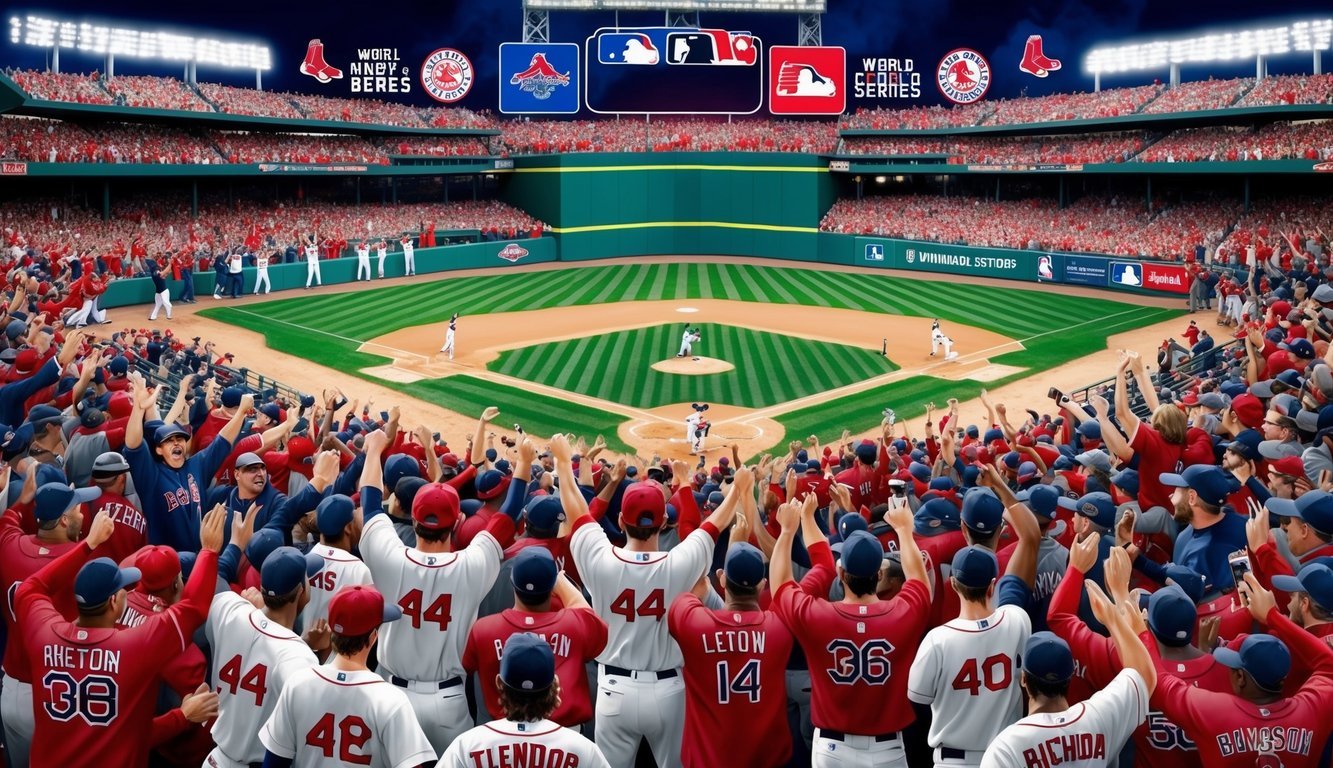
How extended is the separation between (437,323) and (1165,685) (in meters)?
30.3

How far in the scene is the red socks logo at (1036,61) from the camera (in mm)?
53094

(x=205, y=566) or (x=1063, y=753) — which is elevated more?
(x=205, y=566)

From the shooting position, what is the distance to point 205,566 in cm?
540

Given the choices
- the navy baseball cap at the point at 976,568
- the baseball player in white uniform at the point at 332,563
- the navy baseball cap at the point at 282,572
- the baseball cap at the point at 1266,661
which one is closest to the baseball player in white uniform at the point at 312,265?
the baseball player in white uniform at the point at 332,563

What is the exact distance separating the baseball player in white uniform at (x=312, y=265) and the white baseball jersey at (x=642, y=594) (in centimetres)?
3528

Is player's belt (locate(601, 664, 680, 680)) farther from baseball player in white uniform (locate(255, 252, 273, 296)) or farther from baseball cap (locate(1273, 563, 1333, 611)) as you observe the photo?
baseball player in white uniform (locate(255, 252, 273, 296))

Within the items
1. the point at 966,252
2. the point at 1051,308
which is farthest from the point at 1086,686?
the point at 966,252

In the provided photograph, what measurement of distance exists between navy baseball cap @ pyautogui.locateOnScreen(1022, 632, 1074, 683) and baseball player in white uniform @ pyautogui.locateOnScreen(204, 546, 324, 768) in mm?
3121

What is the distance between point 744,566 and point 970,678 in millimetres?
1163

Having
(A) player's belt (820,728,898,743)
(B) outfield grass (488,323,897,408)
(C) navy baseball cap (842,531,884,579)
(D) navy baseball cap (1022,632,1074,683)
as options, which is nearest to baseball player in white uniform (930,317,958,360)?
(B) outfield grass (488,323,897,408)

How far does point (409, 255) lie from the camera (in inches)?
1697

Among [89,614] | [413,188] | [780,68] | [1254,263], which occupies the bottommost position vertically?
[89,614]

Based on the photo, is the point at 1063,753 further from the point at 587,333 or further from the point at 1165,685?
the point at 587,333

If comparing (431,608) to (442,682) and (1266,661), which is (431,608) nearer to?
(442,682)
